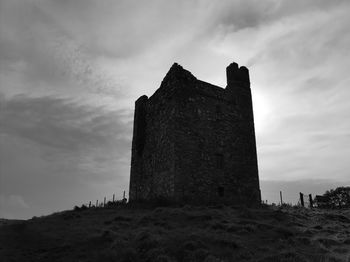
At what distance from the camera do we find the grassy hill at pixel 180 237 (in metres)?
11.4

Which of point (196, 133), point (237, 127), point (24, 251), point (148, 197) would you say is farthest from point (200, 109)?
point (24, 251)

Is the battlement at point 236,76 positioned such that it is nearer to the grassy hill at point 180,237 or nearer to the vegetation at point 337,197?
the grassy hill at point 180,237

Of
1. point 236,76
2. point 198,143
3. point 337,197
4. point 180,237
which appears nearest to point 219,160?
point 198,143

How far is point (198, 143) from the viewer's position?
21.7 meters

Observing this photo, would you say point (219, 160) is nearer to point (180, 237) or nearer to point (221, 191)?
point (221, 191)

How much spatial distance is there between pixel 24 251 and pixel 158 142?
39.4ft

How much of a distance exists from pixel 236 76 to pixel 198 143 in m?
6.99

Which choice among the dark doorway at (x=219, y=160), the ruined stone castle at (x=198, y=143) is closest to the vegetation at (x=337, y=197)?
the ruined stone castle at (x=198, y=143)

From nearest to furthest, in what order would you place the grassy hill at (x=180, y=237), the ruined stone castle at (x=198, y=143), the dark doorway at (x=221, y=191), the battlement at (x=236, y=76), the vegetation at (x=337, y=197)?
the grassy hill at (x=180, y=237) → the ruined stone castle at (x=198, y=143) → the dark doorway at (x=221, y=191) → the battlement at (x=236, y=76) → the vegetation at (x=337, y=197)

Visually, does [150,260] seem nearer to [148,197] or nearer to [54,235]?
[54,235]

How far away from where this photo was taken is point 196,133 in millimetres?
21859

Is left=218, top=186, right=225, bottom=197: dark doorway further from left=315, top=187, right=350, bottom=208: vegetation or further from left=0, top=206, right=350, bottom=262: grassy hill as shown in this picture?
left=315, top=187, right=350, bottom=208: vegetation

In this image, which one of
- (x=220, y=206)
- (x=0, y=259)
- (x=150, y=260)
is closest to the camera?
(x=150, y=260)

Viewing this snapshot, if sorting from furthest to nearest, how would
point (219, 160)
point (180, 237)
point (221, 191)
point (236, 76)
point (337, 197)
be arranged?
1. point (337, 197)
2. point (236, 76)
3. point (219, 160)
4. point (221, 191)
5. point (180, 237)
